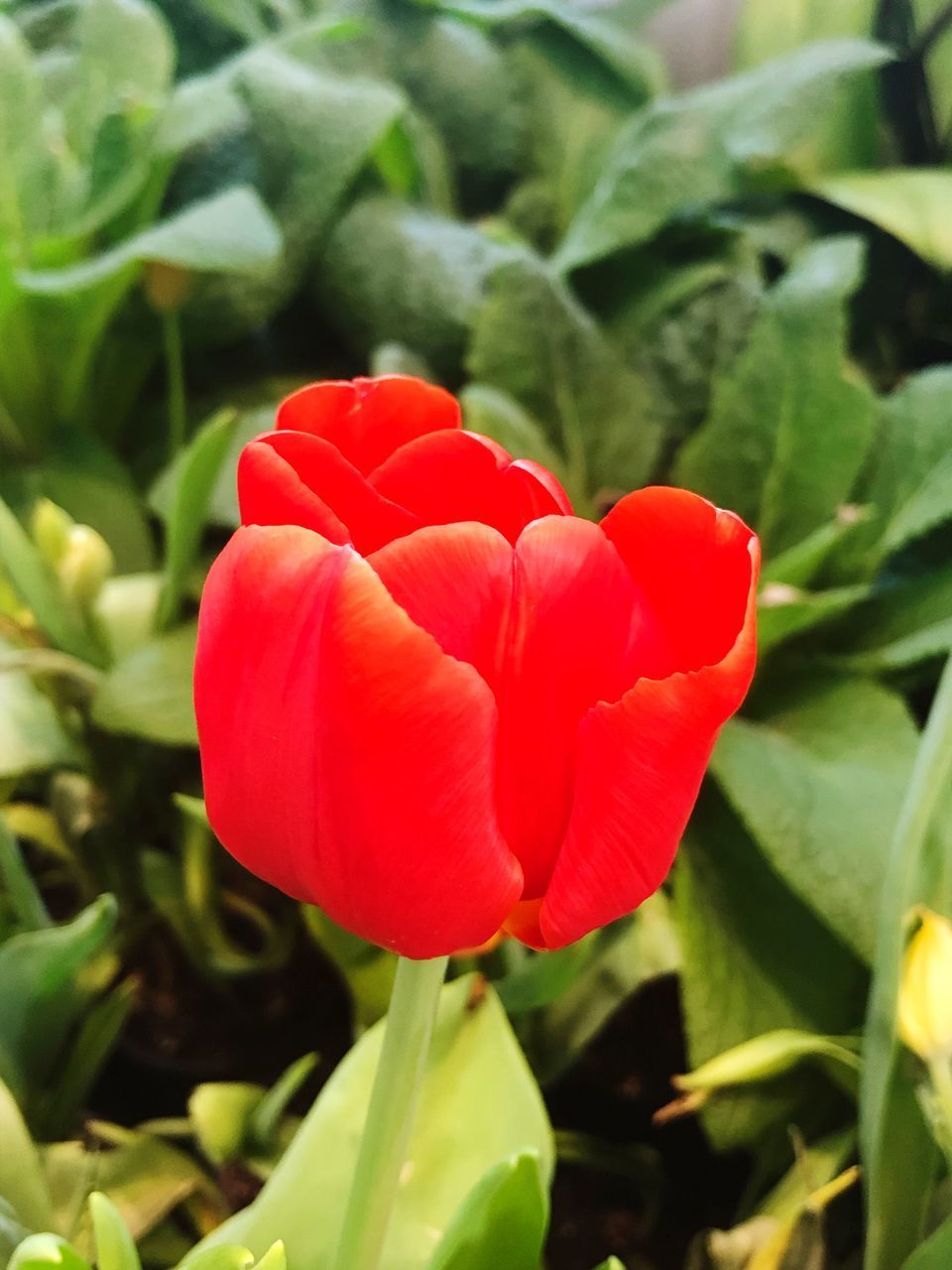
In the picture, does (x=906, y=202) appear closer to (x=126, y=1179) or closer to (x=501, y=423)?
(x=501, y=423)

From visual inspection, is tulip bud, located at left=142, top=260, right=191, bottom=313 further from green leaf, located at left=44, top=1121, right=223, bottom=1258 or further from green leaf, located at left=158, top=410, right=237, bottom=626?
green leaf, located at left=44, top=1121, right=223, bottom=1258

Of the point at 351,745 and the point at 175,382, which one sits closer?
the point at 351,745

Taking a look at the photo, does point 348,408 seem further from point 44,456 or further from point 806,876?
point 44,456

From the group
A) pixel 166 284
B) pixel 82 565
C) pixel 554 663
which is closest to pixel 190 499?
pixel 82 565

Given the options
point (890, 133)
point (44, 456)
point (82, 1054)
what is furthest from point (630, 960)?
point (890, 133)

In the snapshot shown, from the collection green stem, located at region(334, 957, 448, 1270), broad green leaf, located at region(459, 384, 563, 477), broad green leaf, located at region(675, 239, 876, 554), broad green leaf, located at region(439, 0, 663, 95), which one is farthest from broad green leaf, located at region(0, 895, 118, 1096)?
broad green leaf, located at region(439, 0, 663, 95)

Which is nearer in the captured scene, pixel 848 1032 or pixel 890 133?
pixel 848 1032
